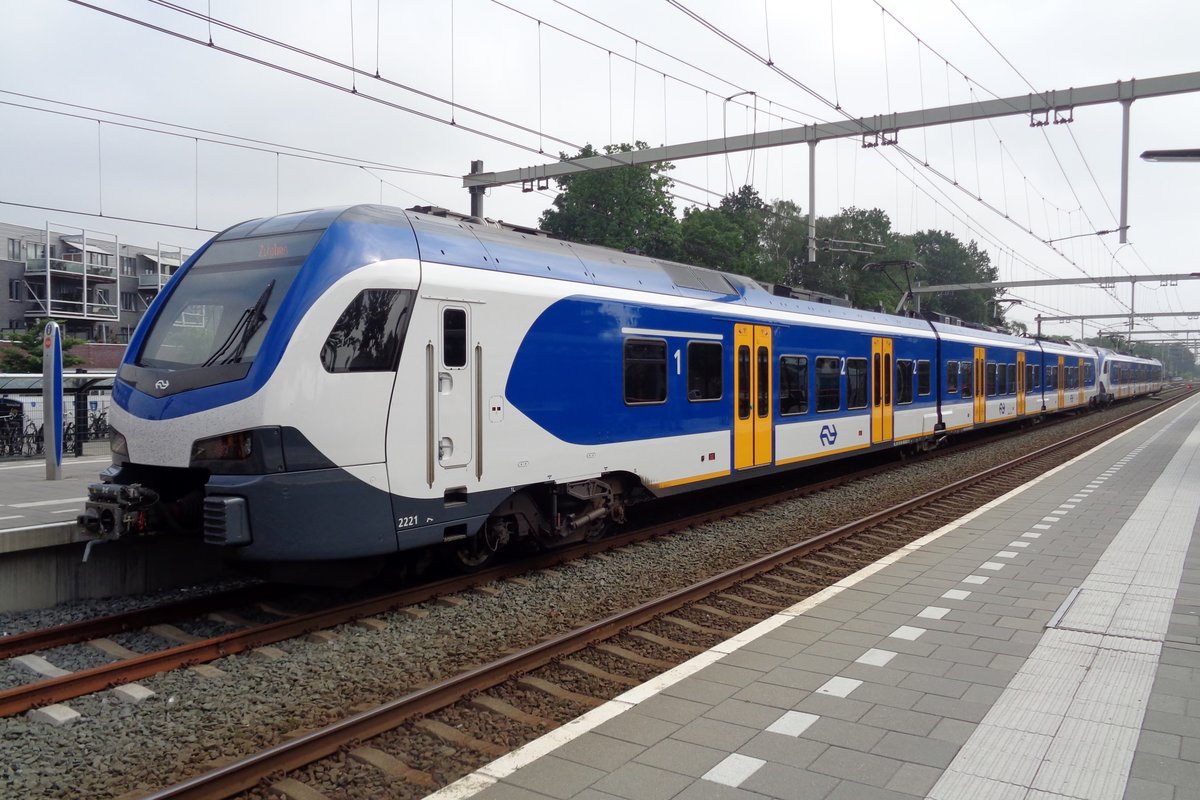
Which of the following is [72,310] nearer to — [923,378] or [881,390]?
[923,378]

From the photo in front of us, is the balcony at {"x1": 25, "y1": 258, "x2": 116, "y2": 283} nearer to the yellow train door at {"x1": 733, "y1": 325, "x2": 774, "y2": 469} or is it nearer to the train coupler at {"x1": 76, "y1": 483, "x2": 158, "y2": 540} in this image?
the yellow train door at {"x1": 733, "y1": 325, "x2": 774, "y2": 469}

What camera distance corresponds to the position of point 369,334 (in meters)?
6.84

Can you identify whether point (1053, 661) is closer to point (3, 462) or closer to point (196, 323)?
point (196, 323)

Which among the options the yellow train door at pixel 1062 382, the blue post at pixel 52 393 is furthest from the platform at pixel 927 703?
the yellow train door at pixel 1062 382

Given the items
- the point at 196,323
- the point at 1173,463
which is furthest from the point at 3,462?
the point at 1173,463

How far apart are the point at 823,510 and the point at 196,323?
9.02 m

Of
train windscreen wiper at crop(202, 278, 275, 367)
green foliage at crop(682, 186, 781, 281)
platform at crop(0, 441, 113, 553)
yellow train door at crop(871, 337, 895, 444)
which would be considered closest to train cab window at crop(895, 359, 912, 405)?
yellow train door at crop(871, 337, 895, 444)

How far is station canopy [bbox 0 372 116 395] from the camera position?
18359mm

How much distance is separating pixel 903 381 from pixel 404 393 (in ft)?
43.4

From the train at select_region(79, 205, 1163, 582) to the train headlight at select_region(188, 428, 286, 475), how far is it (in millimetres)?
13

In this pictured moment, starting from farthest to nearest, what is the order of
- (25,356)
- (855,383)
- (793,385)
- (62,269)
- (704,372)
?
(62,269) < (25,356) < (855,383) < (793,385) < (704,372)

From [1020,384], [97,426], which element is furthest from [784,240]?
[97,426]

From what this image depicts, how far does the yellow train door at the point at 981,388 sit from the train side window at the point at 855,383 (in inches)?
321

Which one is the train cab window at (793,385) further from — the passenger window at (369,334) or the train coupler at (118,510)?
the train coupler at (118,510)
